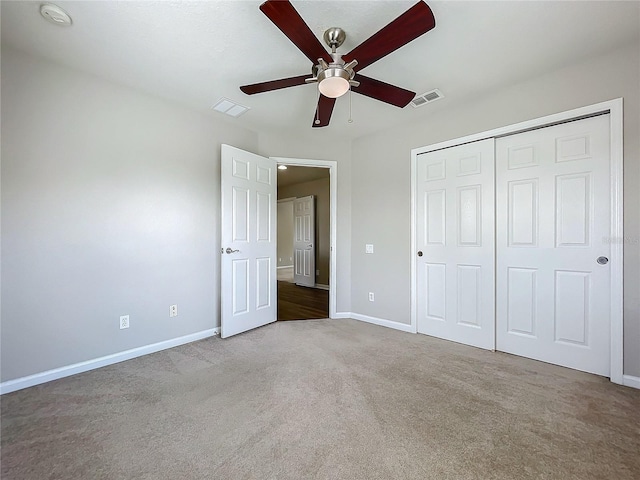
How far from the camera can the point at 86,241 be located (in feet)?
7.64

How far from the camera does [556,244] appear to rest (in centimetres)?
241

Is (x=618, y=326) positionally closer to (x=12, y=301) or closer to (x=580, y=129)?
(x=580, y=129)

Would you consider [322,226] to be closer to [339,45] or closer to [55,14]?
[339,45]

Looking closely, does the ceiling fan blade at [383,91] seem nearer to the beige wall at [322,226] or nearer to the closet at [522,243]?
the closet at [522,243]

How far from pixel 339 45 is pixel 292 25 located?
0.62 metres

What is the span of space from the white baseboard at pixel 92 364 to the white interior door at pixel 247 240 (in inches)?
15.6

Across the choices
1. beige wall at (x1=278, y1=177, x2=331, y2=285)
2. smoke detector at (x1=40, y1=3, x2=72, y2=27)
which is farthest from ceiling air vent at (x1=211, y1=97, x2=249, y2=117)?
beige wall at (x1=278, y1=177, x2=331, y2=285)

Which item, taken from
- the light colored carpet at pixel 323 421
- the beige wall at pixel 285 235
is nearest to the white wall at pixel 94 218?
the light colored carpet at pixel 323 421

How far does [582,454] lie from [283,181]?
254 inches

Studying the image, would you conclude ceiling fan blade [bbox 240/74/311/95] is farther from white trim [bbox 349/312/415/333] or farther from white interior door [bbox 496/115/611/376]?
white trim [bbox 349/312/415/333]

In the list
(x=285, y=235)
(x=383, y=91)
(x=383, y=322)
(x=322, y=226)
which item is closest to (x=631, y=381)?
(x=383, y=322)

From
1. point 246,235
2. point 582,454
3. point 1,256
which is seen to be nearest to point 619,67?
point 582,454

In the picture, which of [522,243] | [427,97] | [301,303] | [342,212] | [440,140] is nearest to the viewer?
[522,243]

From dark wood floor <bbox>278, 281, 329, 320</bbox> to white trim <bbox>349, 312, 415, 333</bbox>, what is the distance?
45 cm
